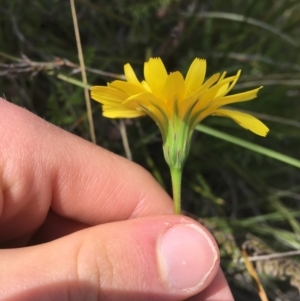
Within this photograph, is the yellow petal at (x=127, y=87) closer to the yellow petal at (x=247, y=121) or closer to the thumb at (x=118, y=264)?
the yellow petal at (x=247, y=121)

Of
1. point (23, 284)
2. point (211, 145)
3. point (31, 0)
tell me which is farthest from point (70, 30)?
point (23, 284)

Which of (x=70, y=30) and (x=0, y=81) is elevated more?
(x=70, y=30)

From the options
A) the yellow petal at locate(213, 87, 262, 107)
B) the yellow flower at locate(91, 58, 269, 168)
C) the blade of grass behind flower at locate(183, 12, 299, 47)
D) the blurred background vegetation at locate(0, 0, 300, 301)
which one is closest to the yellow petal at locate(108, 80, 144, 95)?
the yellow flower at locate(91, 58, 269, 168)

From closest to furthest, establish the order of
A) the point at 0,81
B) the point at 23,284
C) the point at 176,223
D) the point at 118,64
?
the point at 23,284 → the point at 176,223 → the point at 0,81 → the point at 118,64

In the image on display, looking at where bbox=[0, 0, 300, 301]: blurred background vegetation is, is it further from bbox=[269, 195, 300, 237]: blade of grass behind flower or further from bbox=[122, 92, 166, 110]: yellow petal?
bbox=[122, 92, 166, 110]: yellow petal

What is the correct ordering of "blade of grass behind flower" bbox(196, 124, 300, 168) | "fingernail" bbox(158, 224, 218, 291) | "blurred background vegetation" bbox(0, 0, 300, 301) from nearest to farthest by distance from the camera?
"fingernail" bbox(158, 224, 218, 291) < "blade of grass behind flower" bbox(196, 124, 300, 168) < "blurred background vegetation" bbox(0, 0, 300, 301)

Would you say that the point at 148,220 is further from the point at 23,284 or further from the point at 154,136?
the point at 154,136
